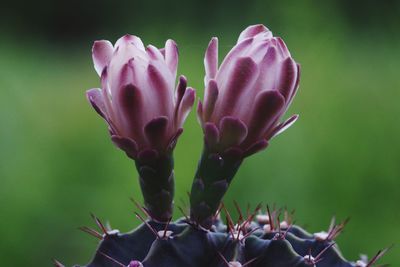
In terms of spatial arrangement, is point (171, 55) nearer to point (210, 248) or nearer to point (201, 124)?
point (201, 124)

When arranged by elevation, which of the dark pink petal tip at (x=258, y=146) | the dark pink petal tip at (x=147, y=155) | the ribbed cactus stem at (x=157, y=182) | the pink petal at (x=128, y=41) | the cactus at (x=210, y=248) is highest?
the pink petal at (x=128, y=41)

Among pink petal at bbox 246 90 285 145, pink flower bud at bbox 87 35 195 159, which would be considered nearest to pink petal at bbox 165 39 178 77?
pink flower bud at bbox 87 35 195 159

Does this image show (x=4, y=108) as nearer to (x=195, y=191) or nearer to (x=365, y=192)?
(x=365, y=192)

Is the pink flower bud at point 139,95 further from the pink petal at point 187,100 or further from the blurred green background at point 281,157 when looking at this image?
the blurred green background at point 281,157

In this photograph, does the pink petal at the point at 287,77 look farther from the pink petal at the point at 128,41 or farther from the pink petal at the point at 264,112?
the pink petal at the point at 128,41

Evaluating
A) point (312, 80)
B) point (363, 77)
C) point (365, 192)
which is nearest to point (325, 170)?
point (365, 192)

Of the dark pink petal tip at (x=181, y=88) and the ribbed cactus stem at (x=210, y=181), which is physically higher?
the dark pink petal tip at (x=181, y=88)

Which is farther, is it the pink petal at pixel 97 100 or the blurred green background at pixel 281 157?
the blurred green background at pixel 281 157

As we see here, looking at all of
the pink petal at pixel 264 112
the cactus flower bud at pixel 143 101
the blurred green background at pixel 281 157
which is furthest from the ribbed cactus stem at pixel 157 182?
the blurred green background at pixel 281 157

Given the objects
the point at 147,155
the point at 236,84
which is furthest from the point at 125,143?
the point at 236,84
